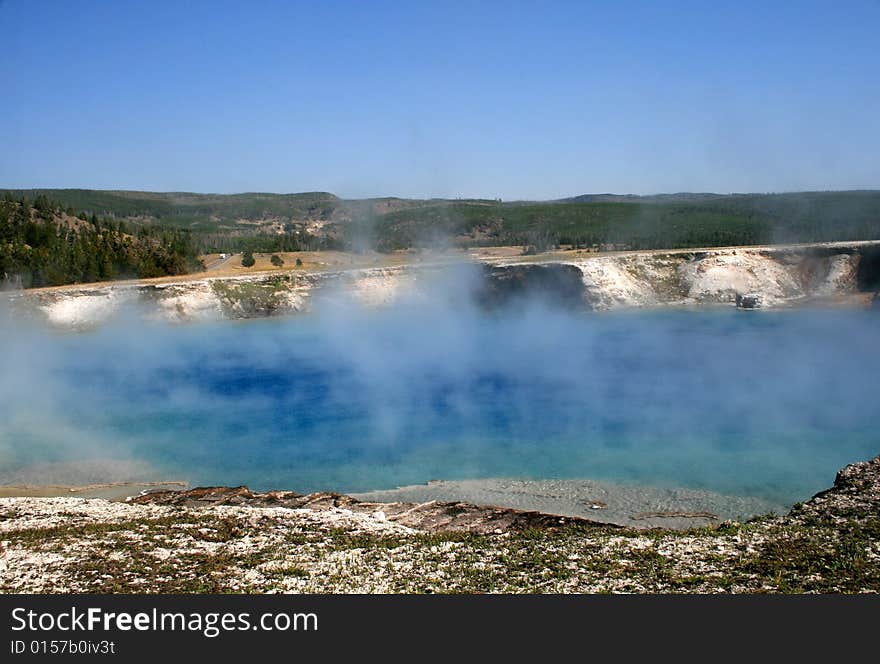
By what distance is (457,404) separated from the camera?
97.8 feet

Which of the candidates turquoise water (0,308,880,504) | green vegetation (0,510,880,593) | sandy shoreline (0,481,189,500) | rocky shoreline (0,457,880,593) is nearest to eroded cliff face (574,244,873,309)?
turquoise water (0,308,880,504)

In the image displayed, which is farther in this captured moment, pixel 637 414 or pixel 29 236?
pixel 29 236

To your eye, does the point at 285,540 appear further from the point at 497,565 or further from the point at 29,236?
the point at 29,236

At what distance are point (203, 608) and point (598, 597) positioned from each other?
16.9 feet

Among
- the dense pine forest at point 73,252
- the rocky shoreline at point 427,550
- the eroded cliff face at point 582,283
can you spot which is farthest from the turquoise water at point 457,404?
the dense pine forest at point 73,252

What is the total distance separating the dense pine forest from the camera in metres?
53.1

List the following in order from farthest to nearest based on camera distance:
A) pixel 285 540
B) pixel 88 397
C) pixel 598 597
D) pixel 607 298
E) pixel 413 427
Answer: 1. pixel 607 298
2. pixel 88 397
3. pixel 413 427
4. pixel 285 540
5. pixel 598 597

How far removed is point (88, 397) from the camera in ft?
106

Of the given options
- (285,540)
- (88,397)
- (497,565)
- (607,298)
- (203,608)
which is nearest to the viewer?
(203,608)

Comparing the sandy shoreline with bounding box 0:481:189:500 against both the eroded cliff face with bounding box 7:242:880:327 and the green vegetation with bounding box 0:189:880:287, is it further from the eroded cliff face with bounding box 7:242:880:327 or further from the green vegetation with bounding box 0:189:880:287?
the green vegetation with bounding box 0:189:880:287

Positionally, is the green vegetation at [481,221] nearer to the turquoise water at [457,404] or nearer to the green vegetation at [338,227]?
the green vegetation at [338,227]

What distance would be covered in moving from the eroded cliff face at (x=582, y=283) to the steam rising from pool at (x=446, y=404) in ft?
21.1

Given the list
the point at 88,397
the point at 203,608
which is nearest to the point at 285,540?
the point at 203,608

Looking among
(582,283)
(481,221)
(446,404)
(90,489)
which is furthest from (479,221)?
(90,489)
